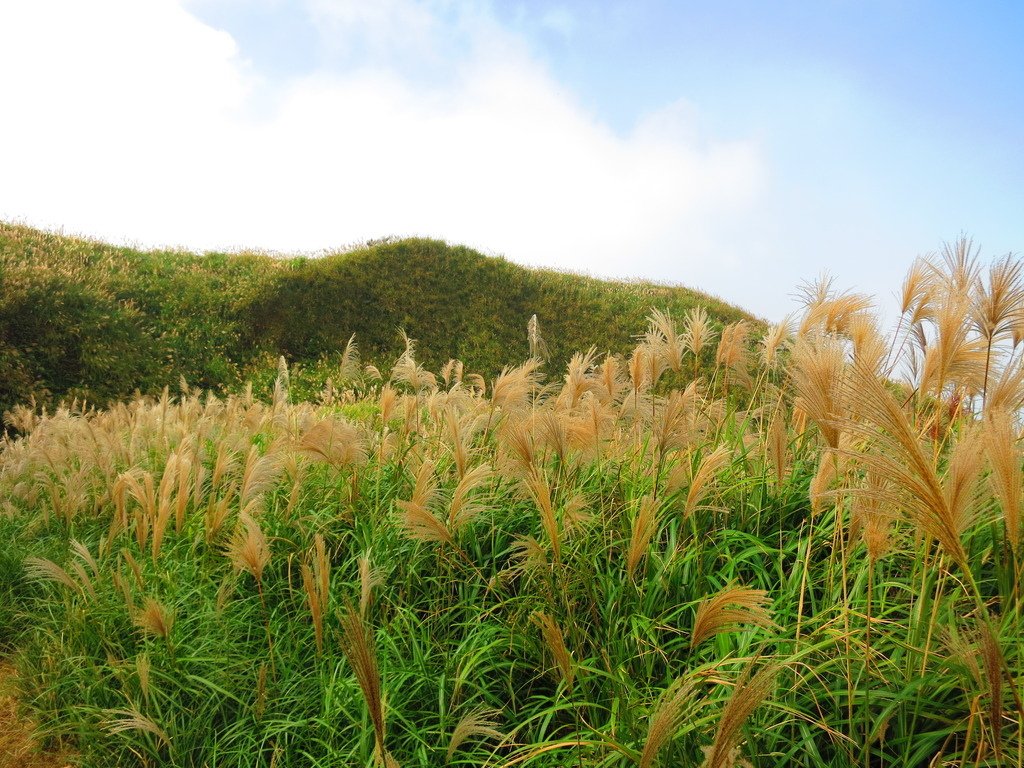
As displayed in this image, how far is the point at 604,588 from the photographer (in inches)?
126

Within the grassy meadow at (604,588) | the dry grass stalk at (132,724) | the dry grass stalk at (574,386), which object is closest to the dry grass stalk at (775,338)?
the grassy meadow at (604,588)

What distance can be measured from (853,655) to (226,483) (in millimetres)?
4370

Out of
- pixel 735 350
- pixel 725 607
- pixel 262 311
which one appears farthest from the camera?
pixel 262 311

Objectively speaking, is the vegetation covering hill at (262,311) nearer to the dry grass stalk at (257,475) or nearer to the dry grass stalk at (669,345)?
the dry grass stalk at (257,475)

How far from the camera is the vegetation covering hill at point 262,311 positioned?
40.6 ft

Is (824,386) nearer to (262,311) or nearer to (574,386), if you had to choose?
(574,386)

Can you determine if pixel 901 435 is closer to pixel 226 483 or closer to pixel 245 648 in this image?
pixel 245 648

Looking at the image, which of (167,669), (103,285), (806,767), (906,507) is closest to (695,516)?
(806,767)

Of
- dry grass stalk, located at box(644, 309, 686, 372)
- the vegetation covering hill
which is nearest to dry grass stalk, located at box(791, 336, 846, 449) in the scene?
dry grass stalk, located at box(644, 309, 686, 372)

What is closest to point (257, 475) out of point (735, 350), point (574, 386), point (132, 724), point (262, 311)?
point (132, 724)

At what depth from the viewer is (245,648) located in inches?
146

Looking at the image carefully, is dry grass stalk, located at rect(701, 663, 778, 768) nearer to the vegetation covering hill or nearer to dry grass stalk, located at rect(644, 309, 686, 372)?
dry grass stalk, located at rect(644, 309, 686, 372)

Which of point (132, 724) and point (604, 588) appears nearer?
point (132, 724)

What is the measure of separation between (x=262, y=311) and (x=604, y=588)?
15668 millimetres
